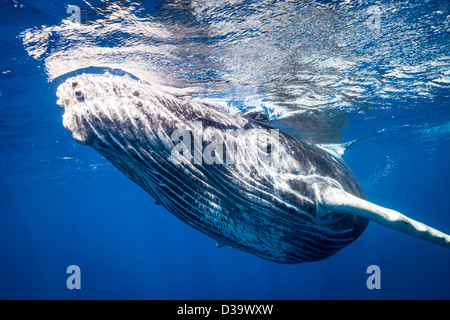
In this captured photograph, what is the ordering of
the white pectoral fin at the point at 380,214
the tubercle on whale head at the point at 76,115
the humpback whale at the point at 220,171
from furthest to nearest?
the white pectoral fin at the point at 380,214 < the humpback whale at the point at 220,171 < the tubercle on whale head at the point at 76,115

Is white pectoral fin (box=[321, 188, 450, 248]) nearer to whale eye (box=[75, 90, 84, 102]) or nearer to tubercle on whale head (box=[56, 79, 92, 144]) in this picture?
tubercle on whale head (box=[56, 79, 92, 144])

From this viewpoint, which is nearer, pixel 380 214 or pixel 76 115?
pixel 76 115

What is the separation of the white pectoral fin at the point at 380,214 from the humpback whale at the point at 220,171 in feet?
0.04

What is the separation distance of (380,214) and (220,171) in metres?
2.19

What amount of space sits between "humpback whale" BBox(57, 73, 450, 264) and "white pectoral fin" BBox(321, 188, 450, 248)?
13 millimetres

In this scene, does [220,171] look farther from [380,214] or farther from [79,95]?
[380,214]

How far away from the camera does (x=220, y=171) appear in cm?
304

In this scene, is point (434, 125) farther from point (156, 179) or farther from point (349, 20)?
point (156, 179)

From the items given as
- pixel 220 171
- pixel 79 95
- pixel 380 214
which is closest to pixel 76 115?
pixel 79 95

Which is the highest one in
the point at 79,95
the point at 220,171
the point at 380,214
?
the point at 79,95

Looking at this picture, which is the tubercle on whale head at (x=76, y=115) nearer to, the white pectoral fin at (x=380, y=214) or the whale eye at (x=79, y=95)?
the whale eye at (x=79, y=95)

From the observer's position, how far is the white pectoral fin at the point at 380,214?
3.24 metres

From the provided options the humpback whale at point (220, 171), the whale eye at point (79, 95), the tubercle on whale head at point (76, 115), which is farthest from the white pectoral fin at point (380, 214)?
the whale eye at point (79, 95)

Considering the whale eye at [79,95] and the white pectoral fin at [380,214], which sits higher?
the whale eye at [79,95]
